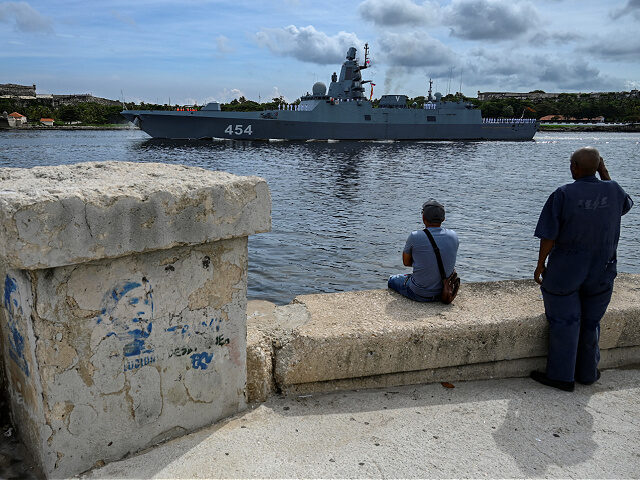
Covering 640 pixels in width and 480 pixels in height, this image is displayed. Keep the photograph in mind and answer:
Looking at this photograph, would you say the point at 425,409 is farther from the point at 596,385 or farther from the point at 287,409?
the point at 596,385

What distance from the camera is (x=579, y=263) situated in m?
2.42

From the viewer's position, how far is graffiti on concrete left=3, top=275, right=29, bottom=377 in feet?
5.29

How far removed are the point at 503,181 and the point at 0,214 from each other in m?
21.4

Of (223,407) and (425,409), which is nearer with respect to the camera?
(223,407)

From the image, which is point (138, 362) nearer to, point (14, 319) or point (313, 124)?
point (14, 319)

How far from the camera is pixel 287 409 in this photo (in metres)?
2.17

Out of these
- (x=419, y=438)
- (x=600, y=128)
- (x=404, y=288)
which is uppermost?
(x=600, y=128)

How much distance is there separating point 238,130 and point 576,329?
4292 centimetres

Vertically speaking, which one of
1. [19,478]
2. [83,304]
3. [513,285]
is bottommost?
[19,478]

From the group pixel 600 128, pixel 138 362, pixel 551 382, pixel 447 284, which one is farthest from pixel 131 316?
pixel 600 128

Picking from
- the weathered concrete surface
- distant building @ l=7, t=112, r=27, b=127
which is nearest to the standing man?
the weathered concrete surface

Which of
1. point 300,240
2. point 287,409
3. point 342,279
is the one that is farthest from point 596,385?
point 300,240

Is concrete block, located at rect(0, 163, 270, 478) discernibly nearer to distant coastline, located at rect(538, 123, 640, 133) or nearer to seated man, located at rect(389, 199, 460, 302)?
seated man, located at rect(389, 199, 460, 302)

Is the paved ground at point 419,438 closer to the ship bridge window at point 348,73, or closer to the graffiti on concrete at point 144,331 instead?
the graffiti on concrete at point 144,331
